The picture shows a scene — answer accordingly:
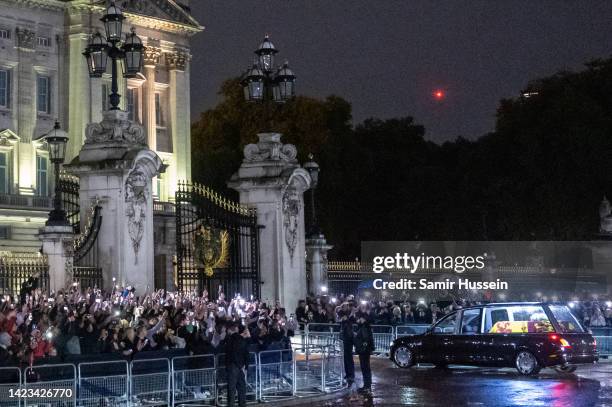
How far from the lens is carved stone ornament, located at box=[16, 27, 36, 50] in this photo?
195 ft

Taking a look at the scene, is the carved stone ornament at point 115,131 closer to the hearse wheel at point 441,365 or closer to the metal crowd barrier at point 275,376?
the metal crowd barrier at point 275,376

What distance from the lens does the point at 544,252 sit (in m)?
53.1

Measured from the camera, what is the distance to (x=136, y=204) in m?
24.9

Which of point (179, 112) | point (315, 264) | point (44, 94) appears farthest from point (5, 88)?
point (315, 264)

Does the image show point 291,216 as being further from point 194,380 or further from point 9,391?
point 9,391

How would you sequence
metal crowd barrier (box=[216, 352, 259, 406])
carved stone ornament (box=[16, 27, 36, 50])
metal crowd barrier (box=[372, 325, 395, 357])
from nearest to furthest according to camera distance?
metal crowd barrier (box=[216, 352, 259, 406]) → metal crowd barrier (box=[372, 325, 395, 357]) → carved stone ornament (box=[16, 27, 36, 50])

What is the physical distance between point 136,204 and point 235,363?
254 inches

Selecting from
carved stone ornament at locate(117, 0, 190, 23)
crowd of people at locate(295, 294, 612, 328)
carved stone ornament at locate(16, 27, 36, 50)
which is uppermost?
carved stone ornament at locate(117, 0, 190, 23)

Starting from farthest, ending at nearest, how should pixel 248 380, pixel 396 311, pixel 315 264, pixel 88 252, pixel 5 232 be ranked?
pixel 5 232 → pixel 396 311 → pixel 315 264 → pixel 88 252 → pixel 248 380

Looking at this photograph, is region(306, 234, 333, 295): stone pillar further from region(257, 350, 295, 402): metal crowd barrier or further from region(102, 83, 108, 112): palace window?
region(102, 83, 108, 112): palace window

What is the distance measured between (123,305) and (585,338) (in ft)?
31.6

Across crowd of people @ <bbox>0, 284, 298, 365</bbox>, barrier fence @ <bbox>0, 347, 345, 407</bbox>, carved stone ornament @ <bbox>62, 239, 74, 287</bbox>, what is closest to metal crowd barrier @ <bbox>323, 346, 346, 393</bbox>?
barrier fence @ <bbox>0, 347, 345, 407</bbox>

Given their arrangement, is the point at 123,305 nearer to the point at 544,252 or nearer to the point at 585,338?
the point at 585,338

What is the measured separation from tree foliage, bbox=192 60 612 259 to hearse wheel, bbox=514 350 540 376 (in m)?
24.4
